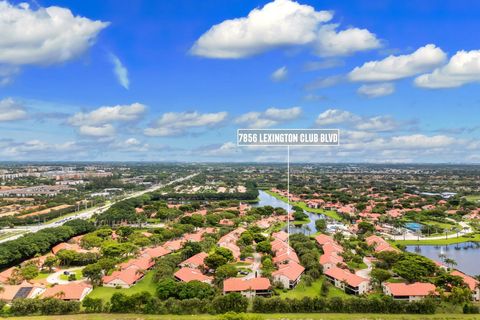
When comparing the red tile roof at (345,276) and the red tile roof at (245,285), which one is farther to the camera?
the red tile roof at (345,276)

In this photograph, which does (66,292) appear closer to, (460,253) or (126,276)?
(126,276)

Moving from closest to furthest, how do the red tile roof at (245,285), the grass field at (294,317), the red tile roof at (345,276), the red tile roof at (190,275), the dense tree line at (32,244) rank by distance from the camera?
the grass field at (294,317)
the red tile roof at (245,285)
the red tile roof at (345,276)
the red tile roof at (190,275)
the dense tree line at (32,244)

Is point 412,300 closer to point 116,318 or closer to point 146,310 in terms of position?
point 146,310

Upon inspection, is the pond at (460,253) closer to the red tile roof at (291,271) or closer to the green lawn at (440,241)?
the green lawn at (440,241)

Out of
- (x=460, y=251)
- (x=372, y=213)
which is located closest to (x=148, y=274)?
(x=460, y=251)

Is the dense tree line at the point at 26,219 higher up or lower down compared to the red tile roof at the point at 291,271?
lower down

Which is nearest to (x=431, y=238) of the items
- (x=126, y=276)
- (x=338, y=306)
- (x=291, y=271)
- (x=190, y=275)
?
(x=291, y=271)

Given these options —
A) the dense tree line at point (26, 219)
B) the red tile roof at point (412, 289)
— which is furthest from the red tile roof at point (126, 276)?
the dense tree line at point (26, 219)
